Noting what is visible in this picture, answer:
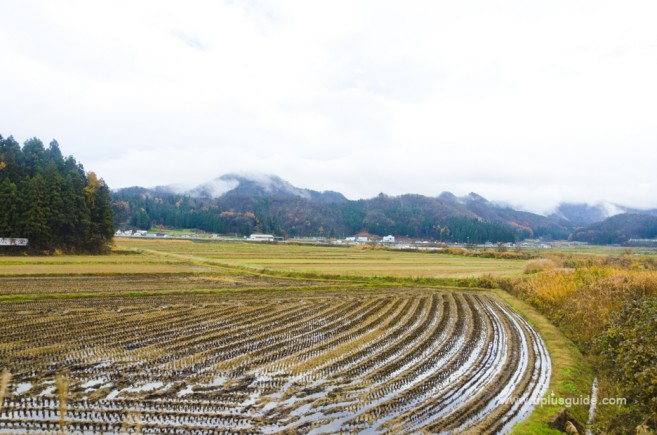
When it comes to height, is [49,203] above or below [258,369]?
above

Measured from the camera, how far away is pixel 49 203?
49469 millimetres

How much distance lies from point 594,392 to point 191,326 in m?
13.6

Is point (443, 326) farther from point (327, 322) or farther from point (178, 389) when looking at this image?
point (178, 389)

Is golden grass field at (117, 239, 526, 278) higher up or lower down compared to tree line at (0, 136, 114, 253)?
lower down

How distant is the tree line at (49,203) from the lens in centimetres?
4678

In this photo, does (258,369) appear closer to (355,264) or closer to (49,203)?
(355,264)

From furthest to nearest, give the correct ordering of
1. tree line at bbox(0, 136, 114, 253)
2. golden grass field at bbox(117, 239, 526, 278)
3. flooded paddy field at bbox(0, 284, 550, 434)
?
1. tree line at bbox(0, 136, 114, 253)
2. golden grass field at bbox(117, 239, 526, 278)
3. flooded paddy field at bbox(0, 284, 550, 434)

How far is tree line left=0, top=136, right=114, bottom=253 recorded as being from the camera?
46781mm

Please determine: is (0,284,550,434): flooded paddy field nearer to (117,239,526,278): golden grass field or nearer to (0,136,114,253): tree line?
(117,239,526,278): golden grass field

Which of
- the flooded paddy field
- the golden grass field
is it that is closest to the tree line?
the golden grass field

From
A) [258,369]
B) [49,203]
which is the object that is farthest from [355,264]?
[258,369]

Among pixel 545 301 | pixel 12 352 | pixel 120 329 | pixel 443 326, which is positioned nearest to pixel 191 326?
pixel 120 329

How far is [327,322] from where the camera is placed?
18453 millimetres

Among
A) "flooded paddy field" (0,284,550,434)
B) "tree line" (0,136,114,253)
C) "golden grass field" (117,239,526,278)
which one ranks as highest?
"tree line" (0,136,114,253)
